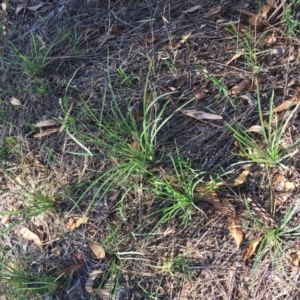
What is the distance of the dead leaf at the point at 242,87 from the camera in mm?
2225

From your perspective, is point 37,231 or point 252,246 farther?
point 37,231

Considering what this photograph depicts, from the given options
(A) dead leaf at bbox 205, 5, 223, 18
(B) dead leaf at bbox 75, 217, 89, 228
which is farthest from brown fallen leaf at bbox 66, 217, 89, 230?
(A) dead leaf at bbox 205, 5, 223, 18

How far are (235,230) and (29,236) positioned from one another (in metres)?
0.97

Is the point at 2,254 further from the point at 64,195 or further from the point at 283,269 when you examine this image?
the point at 283,269

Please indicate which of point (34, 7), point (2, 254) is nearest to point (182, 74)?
point (34, 7)

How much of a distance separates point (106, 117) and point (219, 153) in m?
0.57

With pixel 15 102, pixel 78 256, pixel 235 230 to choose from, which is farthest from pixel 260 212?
pixel 15 102

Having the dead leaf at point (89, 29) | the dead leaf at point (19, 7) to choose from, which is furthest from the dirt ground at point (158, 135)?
the dead leaf at point (19, 7)

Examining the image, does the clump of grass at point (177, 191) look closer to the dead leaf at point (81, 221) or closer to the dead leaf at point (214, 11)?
the dead leaf at point (81, 221)

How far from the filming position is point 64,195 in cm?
232

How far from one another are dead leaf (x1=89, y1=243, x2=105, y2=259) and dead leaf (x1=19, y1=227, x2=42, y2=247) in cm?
27

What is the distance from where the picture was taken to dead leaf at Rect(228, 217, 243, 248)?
202 cm

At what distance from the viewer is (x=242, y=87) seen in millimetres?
2229

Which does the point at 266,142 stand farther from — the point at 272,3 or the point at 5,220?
the point at 5,220
